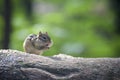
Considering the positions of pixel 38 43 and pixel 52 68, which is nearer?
pixel 52 68

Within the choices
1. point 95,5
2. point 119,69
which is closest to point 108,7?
point 95,5

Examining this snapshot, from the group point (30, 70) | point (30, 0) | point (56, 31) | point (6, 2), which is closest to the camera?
point (30, 70)

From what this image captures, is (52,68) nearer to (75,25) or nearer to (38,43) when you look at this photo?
(38,43)

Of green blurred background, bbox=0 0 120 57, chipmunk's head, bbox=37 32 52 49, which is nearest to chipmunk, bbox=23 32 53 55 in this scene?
chipmunk's head, bbox=37 32 52 49

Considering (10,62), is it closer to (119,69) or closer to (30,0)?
(119,69)

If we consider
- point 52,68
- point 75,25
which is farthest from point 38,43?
point 75,25
